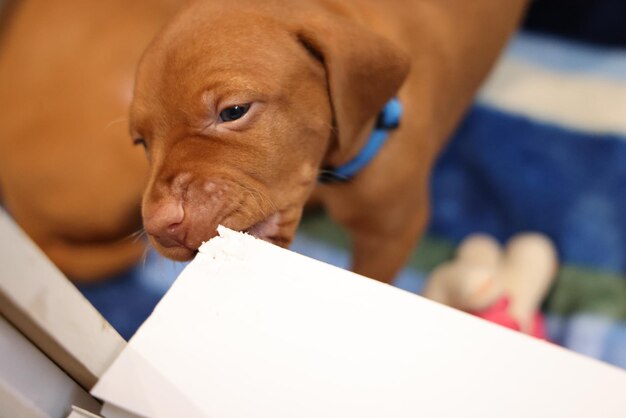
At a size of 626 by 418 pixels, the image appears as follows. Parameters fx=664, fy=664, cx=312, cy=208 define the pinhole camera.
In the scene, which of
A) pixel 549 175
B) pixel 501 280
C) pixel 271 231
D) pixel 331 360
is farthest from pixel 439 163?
pixel 331 360

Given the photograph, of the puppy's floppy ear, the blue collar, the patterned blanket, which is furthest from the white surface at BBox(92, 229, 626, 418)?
the patterned blanket

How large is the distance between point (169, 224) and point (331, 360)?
17.2 inches

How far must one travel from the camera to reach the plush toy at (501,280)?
167 cm

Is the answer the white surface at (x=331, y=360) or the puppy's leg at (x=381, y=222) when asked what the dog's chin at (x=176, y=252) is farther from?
the puppy's leg at (x=381, y=222)

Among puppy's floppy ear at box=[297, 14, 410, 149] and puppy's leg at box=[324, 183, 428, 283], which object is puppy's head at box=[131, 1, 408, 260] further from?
puppy's leg at box=[324, 183, 428, 283]

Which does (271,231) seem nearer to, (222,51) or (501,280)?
(222,51)

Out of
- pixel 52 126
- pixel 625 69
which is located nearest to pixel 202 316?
pixel 52 126

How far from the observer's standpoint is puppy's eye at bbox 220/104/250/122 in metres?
1.11

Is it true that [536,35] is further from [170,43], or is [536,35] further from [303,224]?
[170,43]

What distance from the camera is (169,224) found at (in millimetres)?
1001

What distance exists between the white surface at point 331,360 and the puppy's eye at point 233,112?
48 cm

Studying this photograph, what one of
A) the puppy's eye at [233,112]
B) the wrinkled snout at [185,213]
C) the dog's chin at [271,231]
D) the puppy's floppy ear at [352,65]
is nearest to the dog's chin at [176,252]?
the wrinkled snout at [185,213]

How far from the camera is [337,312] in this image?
669 millimetres

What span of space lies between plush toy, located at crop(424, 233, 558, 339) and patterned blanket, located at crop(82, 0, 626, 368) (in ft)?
0.21
